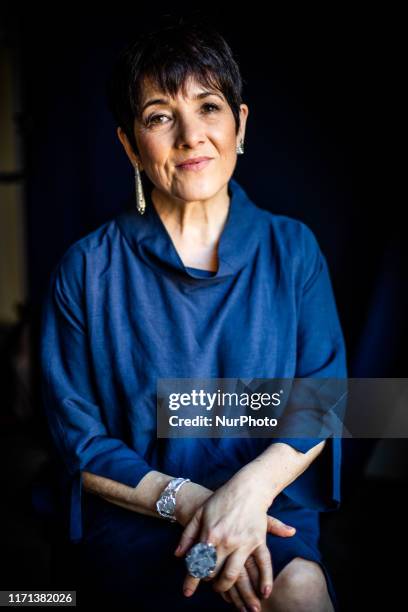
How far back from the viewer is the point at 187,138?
113 centimetres

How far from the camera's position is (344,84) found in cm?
154

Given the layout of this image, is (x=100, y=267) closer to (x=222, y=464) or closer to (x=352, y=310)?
(x=222, y=464)

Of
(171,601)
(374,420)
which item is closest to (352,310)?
(374,420)

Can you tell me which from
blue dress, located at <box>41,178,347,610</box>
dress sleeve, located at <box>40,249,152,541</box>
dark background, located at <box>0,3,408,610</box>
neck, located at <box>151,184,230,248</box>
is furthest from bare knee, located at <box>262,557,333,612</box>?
neck, located at <box>151,184,230,248</box>

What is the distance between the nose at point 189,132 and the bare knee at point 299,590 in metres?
0.77

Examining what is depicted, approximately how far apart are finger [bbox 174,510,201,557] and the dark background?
363 mm

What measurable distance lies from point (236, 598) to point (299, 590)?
0.38 ft

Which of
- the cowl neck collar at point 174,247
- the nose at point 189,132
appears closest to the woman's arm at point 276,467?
the cowl neck collar at point 174,247

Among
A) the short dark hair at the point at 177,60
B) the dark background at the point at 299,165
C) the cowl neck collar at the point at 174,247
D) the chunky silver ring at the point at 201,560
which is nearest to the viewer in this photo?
the chunky silver ring at the point at 201,560

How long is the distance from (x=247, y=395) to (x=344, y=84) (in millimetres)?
856

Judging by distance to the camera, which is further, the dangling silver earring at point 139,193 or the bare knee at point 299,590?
the dangling silver earring at point 139,193

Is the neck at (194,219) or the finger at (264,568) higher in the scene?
the neck at (194,219)

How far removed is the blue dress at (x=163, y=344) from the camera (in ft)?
3.95

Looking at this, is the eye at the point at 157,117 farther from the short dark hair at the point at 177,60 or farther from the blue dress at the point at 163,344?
the blue dress at the point at 163,344
